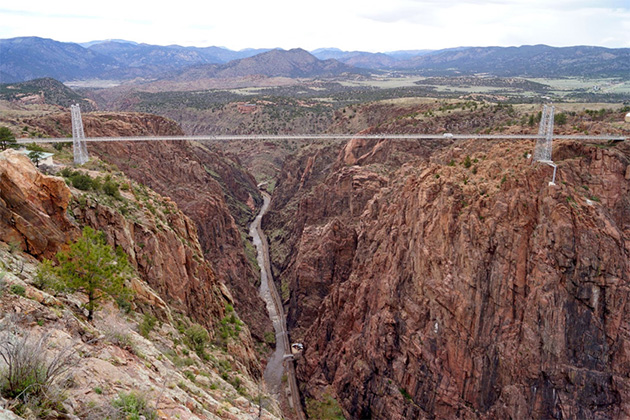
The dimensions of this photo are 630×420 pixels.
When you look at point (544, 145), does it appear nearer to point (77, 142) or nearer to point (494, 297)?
point (494, 297)

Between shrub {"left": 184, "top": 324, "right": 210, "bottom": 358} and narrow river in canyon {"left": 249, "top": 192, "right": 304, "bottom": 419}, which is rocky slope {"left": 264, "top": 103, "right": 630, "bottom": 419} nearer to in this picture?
narrow river in canyon {"left": 249, "top": 192, "right": 304, "bottom": 419}

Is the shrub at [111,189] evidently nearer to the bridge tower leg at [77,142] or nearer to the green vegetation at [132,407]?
the bridge tower leg at [77,142]

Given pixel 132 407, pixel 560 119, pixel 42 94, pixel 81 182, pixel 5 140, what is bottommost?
pixel 132 407

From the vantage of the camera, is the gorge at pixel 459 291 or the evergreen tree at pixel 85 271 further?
the gorge at pixel 459 291

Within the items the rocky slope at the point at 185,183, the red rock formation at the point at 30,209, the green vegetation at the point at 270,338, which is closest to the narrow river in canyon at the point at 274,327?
the green vegetation at the point at 270,338

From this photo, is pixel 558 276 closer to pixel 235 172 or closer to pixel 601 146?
pixel 601 146

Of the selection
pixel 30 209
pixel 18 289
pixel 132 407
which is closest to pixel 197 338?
pixel 30 209
